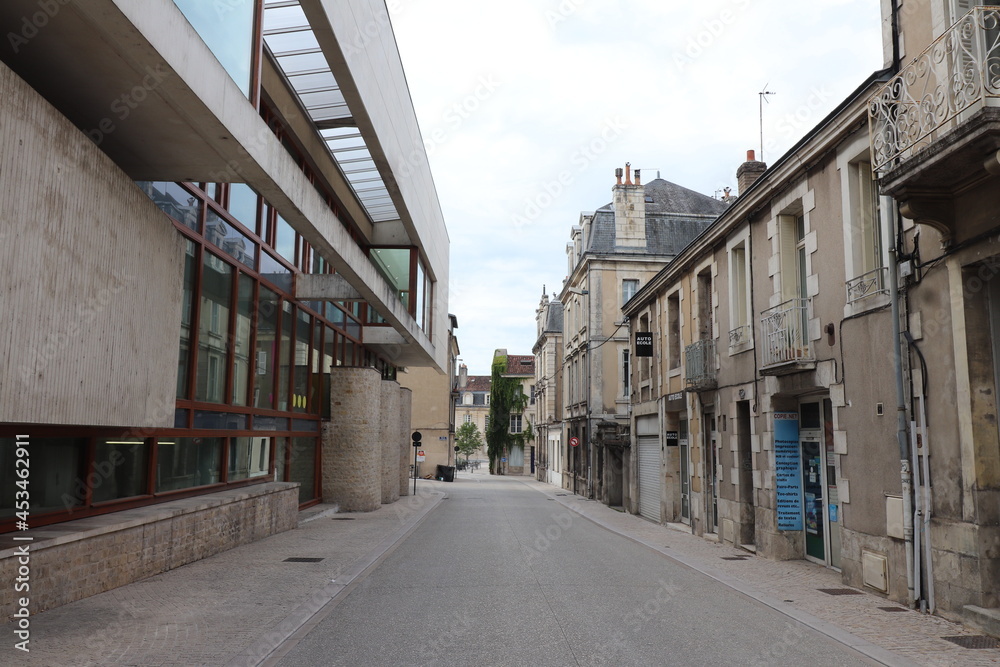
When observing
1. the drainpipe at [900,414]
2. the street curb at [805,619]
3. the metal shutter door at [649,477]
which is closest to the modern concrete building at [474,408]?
the metal shutter door at [649,477]

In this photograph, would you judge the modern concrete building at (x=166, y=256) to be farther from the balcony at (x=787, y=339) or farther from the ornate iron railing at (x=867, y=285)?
the ornate iron railing at (x=867, y=285)

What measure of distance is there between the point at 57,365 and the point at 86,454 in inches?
101

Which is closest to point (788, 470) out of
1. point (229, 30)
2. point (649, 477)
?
point (649, 477)

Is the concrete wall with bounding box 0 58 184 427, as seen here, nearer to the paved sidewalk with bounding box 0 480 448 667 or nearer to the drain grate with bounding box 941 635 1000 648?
the paved sidewalk with bounding box 0 480 448 667

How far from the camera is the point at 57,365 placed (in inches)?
275

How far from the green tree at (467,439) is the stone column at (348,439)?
212ft

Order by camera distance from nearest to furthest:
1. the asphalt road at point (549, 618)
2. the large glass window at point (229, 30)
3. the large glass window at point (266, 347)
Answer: the asphalt road at point (549, 618), the large glass window at point (229, 30), the large glass window at point (266, 347)

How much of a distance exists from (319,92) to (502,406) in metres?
46.0

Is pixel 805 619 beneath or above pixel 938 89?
beneath

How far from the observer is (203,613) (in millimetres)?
7402

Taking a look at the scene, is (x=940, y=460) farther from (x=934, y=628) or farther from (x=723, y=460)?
(x=723, y=460)

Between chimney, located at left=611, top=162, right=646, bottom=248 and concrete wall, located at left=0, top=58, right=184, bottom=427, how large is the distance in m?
23.9

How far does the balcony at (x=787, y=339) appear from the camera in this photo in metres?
11.2

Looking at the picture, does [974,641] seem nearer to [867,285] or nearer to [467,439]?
[867,285]
